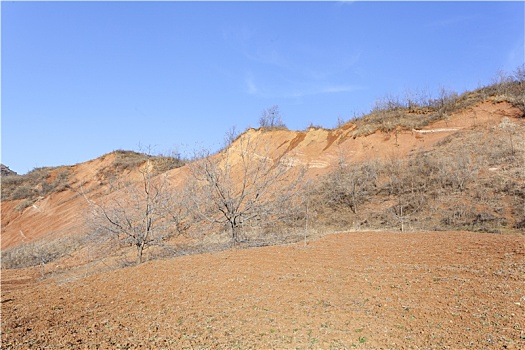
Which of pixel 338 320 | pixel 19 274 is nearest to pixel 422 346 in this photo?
pixel 338 320

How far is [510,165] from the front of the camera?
1727 centimetres

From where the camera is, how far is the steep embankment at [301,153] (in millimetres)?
23625

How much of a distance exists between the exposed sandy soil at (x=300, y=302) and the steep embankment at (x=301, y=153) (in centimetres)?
1097

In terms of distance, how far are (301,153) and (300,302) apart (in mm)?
20500

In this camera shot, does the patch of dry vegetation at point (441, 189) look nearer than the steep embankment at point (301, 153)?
Yes

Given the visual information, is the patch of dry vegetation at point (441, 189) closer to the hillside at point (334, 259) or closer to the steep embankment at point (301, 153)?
the hillside at point (334, 259)

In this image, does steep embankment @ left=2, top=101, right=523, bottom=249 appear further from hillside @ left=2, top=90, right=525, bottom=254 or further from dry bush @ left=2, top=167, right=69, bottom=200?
dry bush @ left=2, top=167, right=69, bottom=200

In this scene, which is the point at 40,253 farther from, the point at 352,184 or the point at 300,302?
the point at 300,302

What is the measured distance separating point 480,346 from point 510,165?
15.0 meters

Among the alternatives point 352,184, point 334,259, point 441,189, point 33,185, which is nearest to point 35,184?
point 33,185

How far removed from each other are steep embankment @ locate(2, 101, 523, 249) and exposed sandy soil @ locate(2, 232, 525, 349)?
36.0 feet

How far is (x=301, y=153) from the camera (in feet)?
89.0

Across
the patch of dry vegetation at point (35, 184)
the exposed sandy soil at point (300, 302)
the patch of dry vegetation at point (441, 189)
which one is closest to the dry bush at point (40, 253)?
the exposed sandy soil at point (300, 302)

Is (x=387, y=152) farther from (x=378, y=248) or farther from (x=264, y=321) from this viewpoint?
(x=264, y=321)
